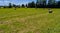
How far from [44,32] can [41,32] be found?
28 centimetres

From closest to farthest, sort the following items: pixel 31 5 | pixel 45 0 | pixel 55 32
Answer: pixel 55 32 < pixel 31 5 < pixel 45 0

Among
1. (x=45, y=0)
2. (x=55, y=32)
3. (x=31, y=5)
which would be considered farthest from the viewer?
(x=45, y=0)

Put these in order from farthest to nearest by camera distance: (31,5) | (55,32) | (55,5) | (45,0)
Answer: (45,0) → (31,5) → (55,5) → (55,32)

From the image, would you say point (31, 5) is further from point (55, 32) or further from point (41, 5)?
point (55, 32)

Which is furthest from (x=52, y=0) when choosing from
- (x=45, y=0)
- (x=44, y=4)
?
(x=44, y=4)

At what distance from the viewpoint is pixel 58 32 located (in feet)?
45.5

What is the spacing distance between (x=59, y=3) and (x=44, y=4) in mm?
7840

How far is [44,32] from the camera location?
14.0m

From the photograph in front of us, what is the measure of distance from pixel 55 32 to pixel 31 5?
85.3 meters

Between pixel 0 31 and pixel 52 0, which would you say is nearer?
pixel 0 31

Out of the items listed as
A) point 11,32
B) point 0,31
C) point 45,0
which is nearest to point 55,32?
point 11,32

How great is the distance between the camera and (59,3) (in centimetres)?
9400

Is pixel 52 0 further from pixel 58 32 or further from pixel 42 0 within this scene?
pixel 58 32

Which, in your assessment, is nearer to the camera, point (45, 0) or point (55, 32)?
point (55, 32)
